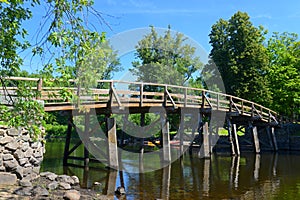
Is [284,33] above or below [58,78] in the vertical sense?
above

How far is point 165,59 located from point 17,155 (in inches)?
945

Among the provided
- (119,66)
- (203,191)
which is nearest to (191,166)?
(203,191)

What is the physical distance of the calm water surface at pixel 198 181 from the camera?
30.5 feet

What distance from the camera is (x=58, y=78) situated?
3.56 metres

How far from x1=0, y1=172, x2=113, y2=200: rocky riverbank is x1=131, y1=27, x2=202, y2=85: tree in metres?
21.1

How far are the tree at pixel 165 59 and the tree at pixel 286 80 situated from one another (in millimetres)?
7073

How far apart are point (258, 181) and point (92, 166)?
20.9 feet

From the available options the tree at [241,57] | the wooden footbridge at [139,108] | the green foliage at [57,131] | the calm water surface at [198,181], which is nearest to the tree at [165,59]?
the tree at [241,57]

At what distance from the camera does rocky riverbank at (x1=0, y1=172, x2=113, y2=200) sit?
708 centimetres

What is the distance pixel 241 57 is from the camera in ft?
98.7

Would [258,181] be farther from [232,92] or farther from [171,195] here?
[232,92]

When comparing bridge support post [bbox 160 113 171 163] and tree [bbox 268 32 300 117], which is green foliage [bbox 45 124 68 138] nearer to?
tree [bbox 268 32 300 117]

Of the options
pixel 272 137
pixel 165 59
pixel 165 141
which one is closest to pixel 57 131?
pixel 165 59

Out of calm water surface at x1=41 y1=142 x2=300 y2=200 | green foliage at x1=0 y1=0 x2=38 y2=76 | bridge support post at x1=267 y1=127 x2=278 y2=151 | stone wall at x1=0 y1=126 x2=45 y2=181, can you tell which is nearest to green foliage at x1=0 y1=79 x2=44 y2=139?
green foliage at x1=0 y1=0 x2=38 y2=76
